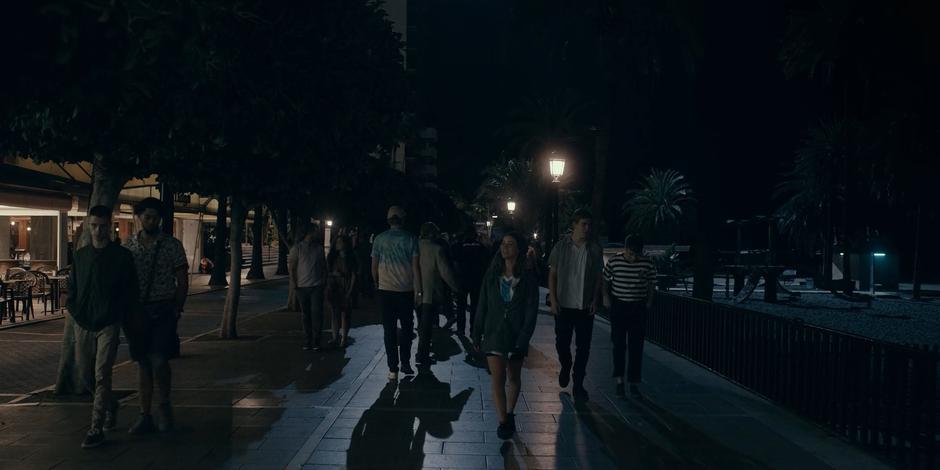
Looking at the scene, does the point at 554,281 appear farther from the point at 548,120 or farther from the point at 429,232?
the point at 548,120

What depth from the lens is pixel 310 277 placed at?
456 inches

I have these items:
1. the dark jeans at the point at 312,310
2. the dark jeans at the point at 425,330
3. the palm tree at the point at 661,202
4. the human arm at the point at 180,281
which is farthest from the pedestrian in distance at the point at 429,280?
the palm tree at the point at 661,202

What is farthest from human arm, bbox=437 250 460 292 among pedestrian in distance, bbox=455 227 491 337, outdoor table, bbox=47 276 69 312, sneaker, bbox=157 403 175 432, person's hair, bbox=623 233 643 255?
outdoor table, bbox=47 276 69 312

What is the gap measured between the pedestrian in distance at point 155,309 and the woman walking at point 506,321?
235 cm

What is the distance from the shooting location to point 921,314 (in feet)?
69.4

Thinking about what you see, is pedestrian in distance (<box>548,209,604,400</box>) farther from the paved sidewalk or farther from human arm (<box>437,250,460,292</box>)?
human arm (<box>437,250,460,292</box>)

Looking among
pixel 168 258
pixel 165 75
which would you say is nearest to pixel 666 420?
pixel 168 258

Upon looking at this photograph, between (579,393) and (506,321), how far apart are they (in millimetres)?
1962

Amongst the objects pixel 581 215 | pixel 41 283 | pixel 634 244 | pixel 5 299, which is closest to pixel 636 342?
pixel 634 244

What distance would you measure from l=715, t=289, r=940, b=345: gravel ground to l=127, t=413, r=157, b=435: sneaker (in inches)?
462

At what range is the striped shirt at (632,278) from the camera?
8.28 metres

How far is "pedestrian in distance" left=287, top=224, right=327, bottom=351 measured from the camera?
454 inches

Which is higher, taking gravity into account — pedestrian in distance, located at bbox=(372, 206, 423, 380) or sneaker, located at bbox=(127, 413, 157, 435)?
pedestrian in distance, located at bbox=(372, 206, 423, 380)

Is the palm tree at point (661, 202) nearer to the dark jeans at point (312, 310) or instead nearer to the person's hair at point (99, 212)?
the dark jeans at point (312, 310)
